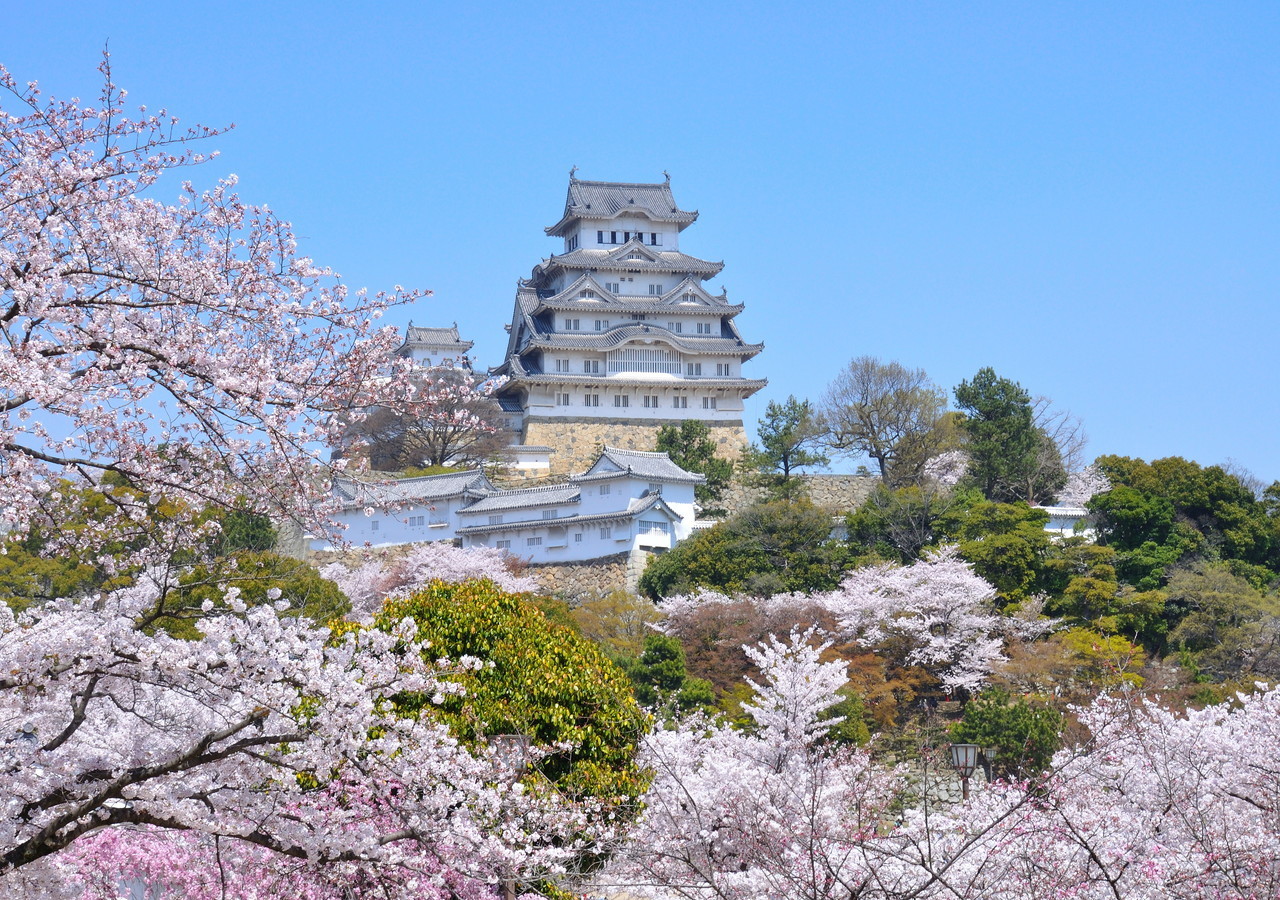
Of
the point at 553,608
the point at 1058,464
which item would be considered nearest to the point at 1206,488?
the point at 1058,464

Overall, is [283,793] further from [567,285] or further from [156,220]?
[567,285]

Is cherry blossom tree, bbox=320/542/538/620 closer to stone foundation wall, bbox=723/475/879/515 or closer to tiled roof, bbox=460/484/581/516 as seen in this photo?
tiled roof, bbox=460/484/581/516

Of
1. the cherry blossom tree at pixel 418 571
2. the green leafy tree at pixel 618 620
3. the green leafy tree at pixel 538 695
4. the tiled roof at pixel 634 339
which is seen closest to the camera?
the green leafy tree at pixel 538 695

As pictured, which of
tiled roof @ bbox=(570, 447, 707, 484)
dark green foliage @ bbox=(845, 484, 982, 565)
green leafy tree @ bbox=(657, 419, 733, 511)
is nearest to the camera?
dark green foliage @ bbox=(845, 484, 982, 565)

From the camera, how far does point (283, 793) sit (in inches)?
257

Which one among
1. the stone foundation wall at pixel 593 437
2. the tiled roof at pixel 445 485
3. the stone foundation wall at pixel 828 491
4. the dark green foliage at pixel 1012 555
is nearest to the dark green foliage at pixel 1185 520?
the dark green foliage at pixel 1012 555

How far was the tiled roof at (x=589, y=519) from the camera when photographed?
30844mm

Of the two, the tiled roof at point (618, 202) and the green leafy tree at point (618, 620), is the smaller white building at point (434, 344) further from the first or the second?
the green leafy tree at point (618, 620)

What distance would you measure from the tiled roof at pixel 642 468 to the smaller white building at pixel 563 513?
0.02 meters

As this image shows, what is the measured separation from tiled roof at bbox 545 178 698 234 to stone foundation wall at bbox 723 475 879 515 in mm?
12104

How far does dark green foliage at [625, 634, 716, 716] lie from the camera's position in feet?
65.6

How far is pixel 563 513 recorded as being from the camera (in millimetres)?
32281

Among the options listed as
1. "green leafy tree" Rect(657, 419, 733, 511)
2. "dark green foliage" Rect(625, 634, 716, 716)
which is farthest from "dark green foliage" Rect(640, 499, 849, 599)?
"dark green foliage" Rect(625, 634, 716, 716)

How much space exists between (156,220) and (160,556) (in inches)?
75.0
